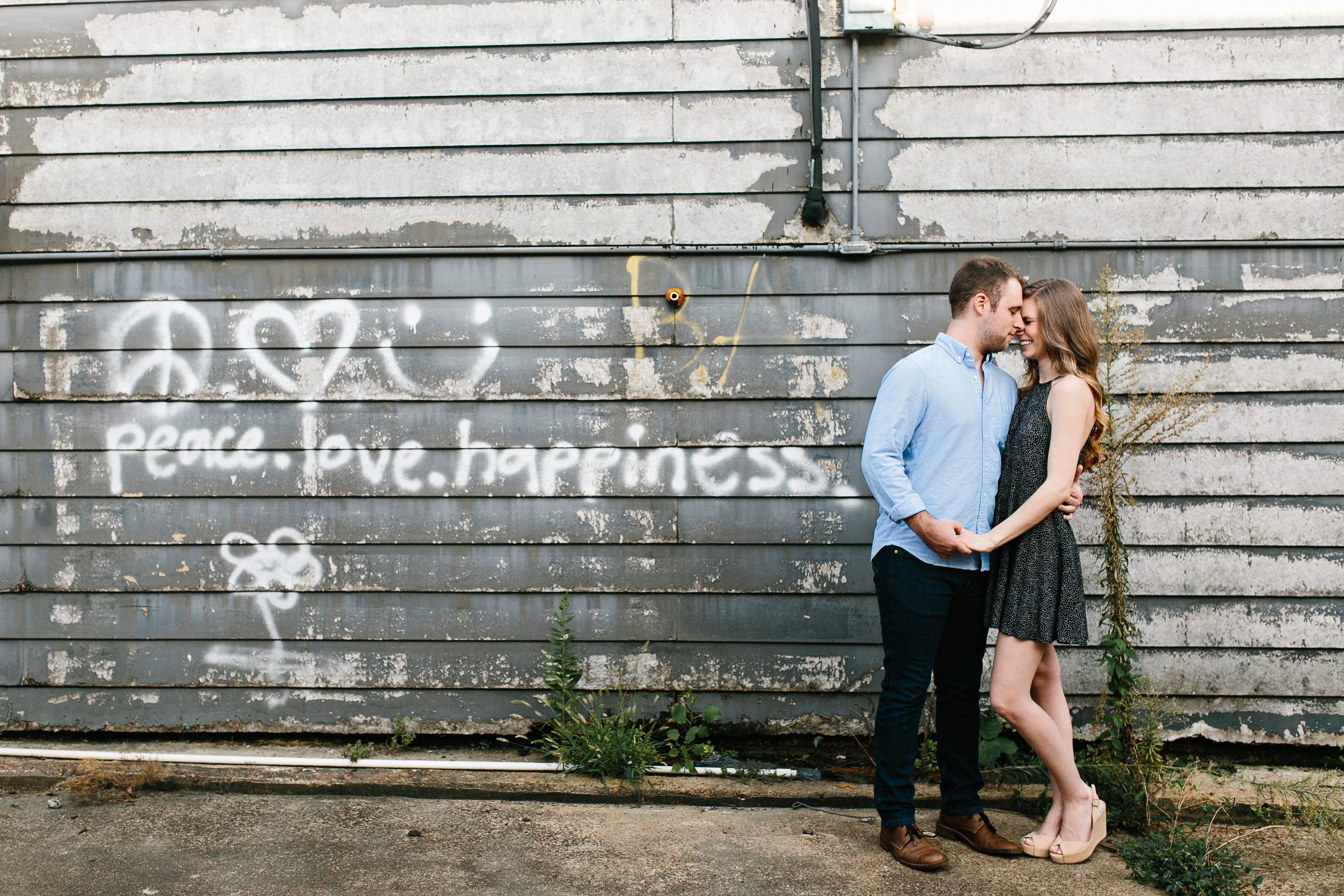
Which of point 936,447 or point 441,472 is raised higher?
point 936,447

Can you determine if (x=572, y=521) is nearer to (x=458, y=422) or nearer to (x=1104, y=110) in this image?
(x=458, y=422)

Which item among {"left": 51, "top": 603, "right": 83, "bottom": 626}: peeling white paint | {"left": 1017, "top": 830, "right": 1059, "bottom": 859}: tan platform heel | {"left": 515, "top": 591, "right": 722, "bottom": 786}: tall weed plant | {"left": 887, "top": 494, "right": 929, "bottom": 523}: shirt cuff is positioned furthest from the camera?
{"left": 51, "top": 603, "right": 83, "bottom": 626}: peeling white paint

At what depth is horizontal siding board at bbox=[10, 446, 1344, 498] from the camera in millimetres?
3266

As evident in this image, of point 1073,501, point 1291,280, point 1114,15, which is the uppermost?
point 1114,15

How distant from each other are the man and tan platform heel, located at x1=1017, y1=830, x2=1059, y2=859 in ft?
0.14

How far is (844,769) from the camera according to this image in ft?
10.7

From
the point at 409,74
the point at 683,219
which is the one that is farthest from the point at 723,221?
the point at 409,74

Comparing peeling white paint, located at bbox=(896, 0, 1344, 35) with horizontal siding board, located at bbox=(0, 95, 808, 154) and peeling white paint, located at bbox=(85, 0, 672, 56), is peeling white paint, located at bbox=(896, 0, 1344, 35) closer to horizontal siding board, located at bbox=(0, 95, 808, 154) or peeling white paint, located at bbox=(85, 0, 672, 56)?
horizontal siding board, located at bbox=(0, 95, 808, 154)

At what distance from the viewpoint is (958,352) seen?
2531mm

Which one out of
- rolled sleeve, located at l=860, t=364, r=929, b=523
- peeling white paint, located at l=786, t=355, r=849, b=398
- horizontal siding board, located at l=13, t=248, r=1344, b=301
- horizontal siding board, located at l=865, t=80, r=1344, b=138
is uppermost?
horizontal siding board, located at l=865, t=80, r=1344, b=138

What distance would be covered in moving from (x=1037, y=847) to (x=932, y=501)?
1.13m

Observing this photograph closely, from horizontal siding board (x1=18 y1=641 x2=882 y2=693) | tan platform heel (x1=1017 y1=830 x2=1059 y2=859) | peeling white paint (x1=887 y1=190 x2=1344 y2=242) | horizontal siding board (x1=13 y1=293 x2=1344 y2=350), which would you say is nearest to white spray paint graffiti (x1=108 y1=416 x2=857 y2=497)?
horizontal siding board (x1=13 y1=293 x2=1344 y2=350)

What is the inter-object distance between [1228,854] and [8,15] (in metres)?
5.39

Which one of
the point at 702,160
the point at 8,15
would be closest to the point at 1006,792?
the point at 702,160
